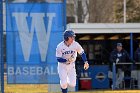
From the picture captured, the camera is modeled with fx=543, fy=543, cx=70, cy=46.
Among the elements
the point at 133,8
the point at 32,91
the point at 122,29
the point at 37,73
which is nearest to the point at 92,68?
the point at 122,29

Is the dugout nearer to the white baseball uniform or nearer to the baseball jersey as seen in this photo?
the white baseball uniform

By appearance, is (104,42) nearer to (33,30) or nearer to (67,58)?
(33,30)

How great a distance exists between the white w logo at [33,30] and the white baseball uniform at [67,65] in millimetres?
2535

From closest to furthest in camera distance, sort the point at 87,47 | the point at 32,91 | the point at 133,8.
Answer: the point at 32,91
the point at 87,47
the point at 133,8

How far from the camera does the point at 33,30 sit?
56.2ft

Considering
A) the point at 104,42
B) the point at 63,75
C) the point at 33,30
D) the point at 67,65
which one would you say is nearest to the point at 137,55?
the point at 104,42

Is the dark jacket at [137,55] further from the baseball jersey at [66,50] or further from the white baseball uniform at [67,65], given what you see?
the baseball jersey at [66,50]

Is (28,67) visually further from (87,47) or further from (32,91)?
(87,47)

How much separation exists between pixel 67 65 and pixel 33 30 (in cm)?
284

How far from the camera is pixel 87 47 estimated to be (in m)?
25.7

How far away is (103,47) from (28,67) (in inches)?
370

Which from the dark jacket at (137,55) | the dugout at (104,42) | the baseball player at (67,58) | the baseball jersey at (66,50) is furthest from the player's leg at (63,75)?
the dark jacket at (137,55)

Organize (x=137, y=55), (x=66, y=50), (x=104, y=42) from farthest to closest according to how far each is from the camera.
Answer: (x=104, y=42) → (x=137, y=55) → (x=66, y=50)

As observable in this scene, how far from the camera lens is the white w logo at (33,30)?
17.1m
